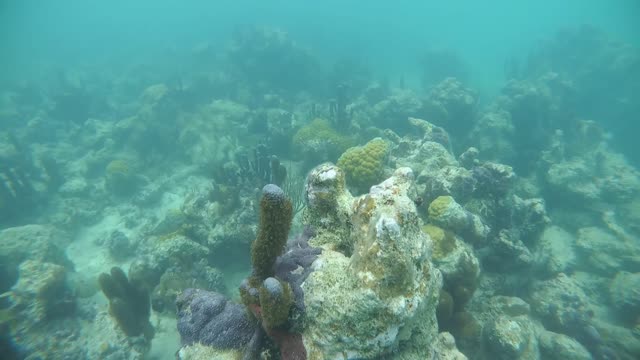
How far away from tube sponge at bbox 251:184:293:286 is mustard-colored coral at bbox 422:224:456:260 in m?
3.03

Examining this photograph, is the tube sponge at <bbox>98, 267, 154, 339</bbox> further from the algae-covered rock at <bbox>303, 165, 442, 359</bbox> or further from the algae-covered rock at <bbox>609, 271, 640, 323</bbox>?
the algae-covered rock at <bbox>609, 271, 640, 323</bbox>

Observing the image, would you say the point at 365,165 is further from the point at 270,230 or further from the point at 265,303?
the point at 265,303

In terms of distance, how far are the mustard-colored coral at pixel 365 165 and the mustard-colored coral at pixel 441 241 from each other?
139cm

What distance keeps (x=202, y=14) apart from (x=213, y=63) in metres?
40.2

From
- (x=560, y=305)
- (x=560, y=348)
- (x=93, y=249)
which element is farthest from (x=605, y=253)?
(x=93, y=249)

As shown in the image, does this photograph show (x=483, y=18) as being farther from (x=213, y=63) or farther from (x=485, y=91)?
(x=213, y=63)

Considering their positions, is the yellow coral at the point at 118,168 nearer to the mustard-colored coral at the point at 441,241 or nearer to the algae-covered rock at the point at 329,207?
the algae-covered rock at the point at 329,207

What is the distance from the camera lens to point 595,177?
433 inches

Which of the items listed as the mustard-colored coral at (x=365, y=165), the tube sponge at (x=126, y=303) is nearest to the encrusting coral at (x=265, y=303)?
the mustard-colored coral at (x=365, y=165)

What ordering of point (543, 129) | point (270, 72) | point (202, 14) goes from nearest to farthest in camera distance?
1. point (543, 129)
2. point (270, 72)
3. point (202, 14)

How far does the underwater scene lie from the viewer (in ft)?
8.55

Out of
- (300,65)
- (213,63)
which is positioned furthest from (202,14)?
(300,65)

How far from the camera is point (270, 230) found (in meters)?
2.45

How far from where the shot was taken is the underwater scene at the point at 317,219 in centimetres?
261
